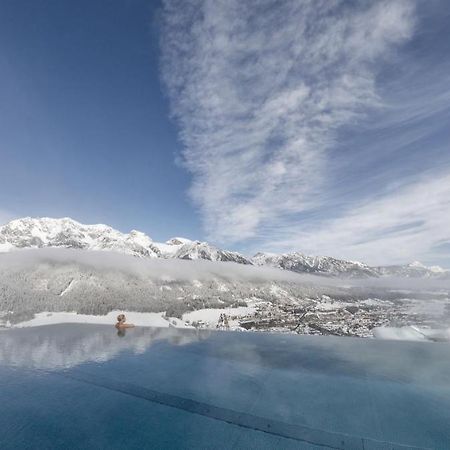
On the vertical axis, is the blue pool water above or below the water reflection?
below

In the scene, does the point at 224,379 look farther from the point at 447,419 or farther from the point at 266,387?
the point at 447,419

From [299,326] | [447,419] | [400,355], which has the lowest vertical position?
[447,419]

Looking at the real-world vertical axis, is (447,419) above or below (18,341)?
below

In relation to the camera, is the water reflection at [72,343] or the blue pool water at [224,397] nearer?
the blue pool water at [224,397]

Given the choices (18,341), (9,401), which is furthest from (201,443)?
(18,341)

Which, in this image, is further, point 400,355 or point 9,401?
point 400,355
